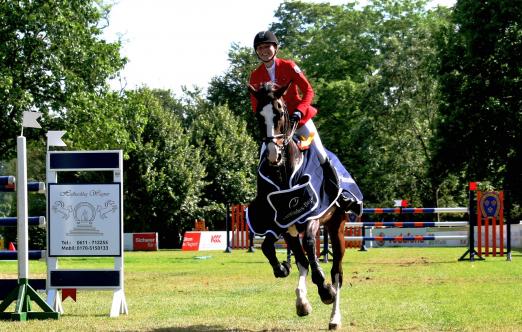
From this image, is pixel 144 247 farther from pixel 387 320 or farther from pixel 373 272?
pixel 387 320

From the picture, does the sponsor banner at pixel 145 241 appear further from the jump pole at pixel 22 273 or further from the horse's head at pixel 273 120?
the horse's head at pixel 273 120

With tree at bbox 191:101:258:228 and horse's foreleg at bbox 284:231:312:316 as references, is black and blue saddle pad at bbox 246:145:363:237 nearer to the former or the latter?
horse's foreleg at bbox 284:231:312:316

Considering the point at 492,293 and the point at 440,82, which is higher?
the point at 440,82

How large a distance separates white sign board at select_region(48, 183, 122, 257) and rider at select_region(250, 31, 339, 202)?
9.41 feet

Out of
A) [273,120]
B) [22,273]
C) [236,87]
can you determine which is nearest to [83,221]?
[22,273]

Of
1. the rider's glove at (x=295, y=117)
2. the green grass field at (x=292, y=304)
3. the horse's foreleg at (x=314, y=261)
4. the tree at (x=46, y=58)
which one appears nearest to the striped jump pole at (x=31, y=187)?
the green grass field at (x=292, y=304)

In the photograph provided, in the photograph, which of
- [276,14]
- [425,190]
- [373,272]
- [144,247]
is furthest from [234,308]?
[276,14]

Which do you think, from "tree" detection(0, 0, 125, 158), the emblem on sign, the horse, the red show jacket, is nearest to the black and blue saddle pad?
the horse

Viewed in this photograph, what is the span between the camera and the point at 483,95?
4306cm

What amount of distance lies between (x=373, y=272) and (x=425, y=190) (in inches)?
1654

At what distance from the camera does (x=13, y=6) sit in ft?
130

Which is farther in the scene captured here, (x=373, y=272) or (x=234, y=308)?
(x=373, y=272)

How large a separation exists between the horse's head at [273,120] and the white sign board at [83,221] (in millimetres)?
3339

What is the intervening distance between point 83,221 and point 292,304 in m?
3.12
